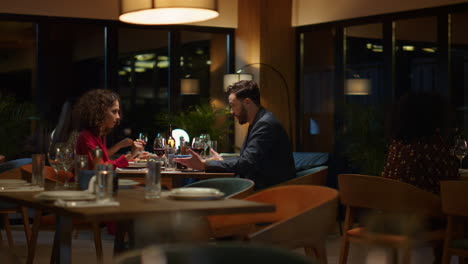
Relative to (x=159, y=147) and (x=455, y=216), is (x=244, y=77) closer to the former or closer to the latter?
(x=159, y=147)

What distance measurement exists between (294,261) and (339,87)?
7624mm

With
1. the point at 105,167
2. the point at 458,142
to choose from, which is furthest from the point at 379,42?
the point at 105,167

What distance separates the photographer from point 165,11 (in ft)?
14.4

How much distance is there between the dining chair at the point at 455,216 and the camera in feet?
12.4

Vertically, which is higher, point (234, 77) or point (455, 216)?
point (234, 77)

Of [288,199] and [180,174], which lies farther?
[180,174]

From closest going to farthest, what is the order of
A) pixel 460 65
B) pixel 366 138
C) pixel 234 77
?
pixel 460 65 → pixel 366 138 → pixel 234 77

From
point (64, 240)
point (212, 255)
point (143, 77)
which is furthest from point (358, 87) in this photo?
point (212, 255)

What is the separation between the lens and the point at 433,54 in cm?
801

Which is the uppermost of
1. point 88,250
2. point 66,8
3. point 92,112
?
point 66,8

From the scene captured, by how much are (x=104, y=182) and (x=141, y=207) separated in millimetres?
284

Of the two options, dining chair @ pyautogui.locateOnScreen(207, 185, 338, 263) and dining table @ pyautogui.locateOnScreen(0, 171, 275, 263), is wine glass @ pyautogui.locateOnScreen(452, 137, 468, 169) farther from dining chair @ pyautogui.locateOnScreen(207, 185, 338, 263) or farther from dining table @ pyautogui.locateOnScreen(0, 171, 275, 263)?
dining table @ pyautogui.locateOnScreen(0, 171, 275, 263)

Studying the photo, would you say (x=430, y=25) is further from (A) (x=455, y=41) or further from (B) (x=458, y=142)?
(B) (x=458, y=142)

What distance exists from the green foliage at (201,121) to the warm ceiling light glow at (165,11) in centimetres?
484
